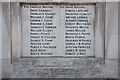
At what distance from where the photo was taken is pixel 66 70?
3.16 m

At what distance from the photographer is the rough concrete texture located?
3.14 metres

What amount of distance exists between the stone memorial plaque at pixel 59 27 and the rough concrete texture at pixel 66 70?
29 centimetres

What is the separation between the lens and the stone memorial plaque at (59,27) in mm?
3264

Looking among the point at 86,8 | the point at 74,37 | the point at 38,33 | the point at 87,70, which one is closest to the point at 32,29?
the point at 38,33

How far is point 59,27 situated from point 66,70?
1.00 meters

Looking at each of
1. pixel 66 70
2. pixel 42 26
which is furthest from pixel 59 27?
pixel 66 70

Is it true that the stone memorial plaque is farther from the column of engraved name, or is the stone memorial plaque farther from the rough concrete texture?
the rough concrete texture

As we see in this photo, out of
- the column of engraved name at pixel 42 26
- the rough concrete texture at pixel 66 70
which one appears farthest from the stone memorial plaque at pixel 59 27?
the rough concrete texture at pixel 66 70

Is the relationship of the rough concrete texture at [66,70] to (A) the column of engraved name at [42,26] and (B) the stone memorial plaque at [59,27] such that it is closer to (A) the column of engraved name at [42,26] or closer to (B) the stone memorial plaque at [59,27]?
(B) the stone memorial plaque at [59,27]

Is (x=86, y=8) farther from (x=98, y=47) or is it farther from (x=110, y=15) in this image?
(x=98, y=47)

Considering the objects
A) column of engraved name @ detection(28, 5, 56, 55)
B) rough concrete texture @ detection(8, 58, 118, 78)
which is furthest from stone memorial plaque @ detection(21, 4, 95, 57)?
rough concrete texture @ detection(8, 58, 118, 78)

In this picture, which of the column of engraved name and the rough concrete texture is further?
the column of engraved name

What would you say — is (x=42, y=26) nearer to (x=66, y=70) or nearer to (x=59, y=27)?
(x=59, y=27)

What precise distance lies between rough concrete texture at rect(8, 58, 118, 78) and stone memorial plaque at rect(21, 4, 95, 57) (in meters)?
0.29
